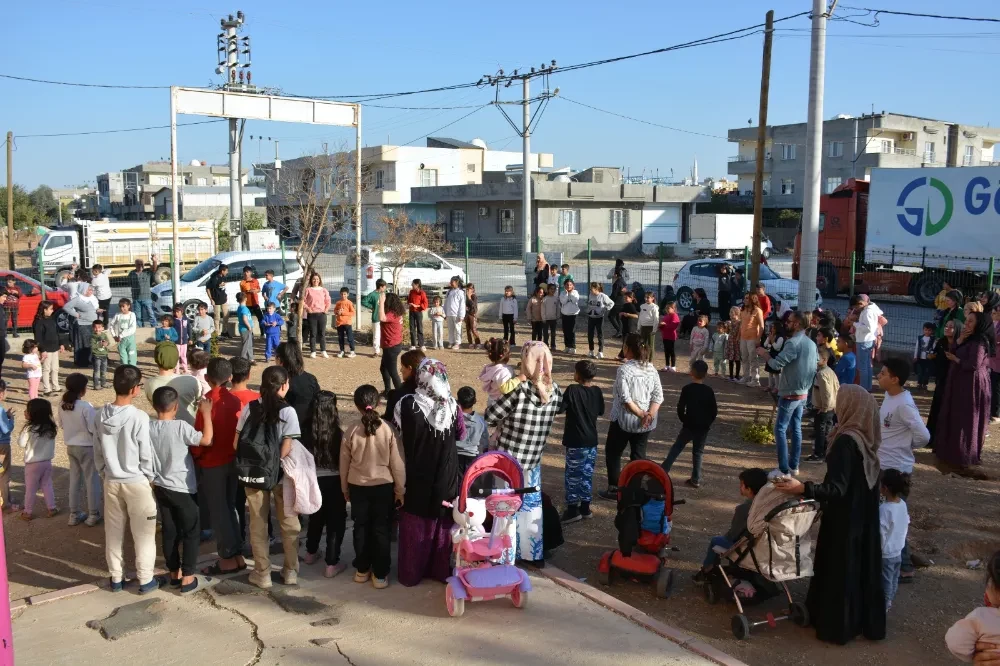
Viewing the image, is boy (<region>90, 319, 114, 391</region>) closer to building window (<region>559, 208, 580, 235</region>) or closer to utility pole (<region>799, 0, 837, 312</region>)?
utility pole (<region>799, 0, 837, 312</region>)

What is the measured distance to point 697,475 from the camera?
866cm

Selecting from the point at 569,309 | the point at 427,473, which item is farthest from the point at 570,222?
the point at 427,473

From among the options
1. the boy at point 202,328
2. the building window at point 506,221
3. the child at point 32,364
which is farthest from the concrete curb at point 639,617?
the building window at point 506,221

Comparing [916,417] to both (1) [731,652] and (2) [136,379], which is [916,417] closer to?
(1) [731,652]

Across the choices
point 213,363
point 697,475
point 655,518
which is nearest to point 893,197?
point 697,475

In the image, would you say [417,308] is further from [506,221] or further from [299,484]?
[506,221]

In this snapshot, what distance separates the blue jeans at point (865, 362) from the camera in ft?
39.6

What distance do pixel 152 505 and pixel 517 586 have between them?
253 centimetres

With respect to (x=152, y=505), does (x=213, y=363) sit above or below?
above

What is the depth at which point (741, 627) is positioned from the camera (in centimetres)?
547

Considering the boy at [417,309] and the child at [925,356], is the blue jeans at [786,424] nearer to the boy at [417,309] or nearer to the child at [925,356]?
the child at [925,356]

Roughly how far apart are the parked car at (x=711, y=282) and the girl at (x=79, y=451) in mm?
15102

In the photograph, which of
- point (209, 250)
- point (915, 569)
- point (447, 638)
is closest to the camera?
point (447, 638)

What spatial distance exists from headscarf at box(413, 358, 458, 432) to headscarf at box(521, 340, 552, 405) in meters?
1.09
